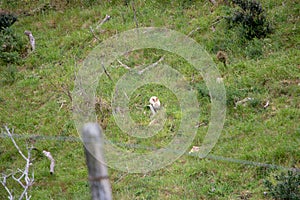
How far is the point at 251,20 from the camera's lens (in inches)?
385

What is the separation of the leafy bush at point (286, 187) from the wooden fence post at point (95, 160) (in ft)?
13.5

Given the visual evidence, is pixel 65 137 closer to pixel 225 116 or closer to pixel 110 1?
pixel 225 116

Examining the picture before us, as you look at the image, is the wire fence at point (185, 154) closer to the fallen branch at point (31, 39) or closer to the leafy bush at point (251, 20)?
the leafy bush at point (251, 20)

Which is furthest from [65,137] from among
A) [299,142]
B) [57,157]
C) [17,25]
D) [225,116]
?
[17,25]

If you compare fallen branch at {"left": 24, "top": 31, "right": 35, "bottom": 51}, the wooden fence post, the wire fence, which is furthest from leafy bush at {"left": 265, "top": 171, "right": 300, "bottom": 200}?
fallen branch at {"left": 24, "top": 31, "right": 35, "bottom": 51}

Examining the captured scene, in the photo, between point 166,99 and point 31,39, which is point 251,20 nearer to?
point 166,99

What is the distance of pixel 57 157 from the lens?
819 cm

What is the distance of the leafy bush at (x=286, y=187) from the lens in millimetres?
5824

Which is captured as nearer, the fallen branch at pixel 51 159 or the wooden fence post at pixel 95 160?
the wooden fence post at pixel 95 160

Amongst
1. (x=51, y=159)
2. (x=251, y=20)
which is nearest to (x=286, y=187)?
(x=51, y=159)

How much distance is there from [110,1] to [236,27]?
3.99 meters

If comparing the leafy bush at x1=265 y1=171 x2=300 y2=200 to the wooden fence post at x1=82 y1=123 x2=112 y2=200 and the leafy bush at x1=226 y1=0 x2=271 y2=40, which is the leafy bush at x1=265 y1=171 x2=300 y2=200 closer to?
the wooden fence post at x1=82 y1=123 x2=112 y2=200

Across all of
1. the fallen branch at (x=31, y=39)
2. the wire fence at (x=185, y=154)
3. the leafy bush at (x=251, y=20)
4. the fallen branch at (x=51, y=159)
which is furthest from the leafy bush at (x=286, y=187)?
the fallen branch at (x=31, y=39)

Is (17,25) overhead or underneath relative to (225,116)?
overhead
